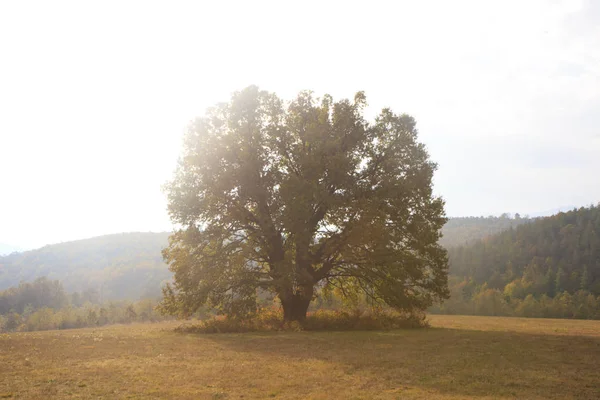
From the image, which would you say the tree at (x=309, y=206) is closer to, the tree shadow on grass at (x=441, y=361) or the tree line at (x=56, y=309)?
the tree shadow on grass at (x=441, y=361)

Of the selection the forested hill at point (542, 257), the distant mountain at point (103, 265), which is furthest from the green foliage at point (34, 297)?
the forested hill at point (542, 257)

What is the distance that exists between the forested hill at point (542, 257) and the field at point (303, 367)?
104374mm

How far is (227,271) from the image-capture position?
84.7 ft

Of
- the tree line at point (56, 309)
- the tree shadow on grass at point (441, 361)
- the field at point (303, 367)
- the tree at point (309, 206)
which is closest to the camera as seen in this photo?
the field at point (303, 367)

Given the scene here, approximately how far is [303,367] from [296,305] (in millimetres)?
12671

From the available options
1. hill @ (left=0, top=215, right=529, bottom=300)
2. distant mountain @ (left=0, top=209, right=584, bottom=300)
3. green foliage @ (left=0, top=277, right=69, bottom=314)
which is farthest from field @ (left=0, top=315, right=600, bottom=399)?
hill @ (left=0, top=215, right=529, bottom=300)

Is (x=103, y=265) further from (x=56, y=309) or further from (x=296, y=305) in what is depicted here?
(x=296, y=305)

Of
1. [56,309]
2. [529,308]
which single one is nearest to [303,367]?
[529,308]

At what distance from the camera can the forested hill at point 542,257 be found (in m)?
113

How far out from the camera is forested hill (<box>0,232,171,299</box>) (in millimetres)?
131250

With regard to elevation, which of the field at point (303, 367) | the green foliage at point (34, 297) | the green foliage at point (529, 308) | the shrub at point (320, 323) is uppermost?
the field at point (303, 367)

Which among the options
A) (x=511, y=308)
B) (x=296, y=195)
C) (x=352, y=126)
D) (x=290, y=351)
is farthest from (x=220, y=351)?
(x=511, y=308)

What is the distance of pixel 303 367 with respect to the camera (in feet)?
46.2

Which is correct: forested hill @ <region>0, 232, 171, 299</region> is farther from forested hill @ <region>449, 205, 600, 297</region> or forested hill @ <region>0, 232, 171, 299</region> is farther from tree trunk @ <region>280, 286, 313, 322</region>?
forested hill @ <region>449, 205, 600, 297</region>
